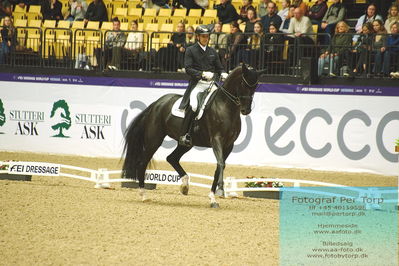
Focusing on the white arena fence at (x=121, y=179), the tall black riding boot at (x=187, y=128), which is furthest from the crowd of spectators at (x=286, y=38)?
the tall black riding boot at (x=187, y=128)

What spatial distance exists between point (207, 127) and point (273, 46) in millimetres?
Answer: 5714

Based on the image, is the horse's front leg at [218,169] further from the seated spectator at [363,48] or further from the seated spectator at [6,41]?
the seated spectator at [6,41]

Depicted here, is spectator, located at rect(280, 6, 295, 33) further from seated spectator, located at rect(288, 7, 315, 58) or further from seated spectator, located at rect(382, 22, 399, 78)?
seated spectator, located at rect(382, 22, 399, 78)

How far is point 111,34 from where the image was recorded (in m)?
19.6

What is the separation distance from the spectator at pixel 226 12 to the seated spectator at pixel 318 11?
220 cm

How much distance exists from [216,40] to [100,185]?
219 inches

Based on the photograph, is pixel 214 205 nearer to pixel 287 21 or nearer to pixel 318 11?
pixel 287 21

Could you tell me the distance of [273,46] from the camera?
57.3ft

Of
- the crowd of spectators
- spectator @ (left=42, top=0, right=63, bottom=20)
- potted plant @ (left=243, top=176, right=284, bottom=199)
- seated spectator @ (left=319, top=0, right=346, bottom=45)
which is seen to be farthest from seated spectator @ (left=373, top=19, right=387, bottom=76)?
spectator @ (left=42, top=0, right=63, bottom=20)

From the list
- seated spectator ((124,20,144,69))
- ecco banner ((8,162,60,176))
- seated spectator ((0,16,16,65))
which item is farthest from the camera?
seated spectator ((0,16,16,65))

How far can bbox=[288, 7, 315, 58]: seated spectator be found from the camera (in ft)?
56.5

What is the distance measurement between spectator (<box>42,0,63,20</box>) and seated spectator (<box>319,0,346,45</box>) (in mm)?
8658

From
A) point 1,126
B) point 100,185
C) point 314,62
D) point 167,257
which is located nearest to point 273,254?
point 167,257

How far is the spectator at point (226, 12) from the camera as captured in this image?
19.7 metres
